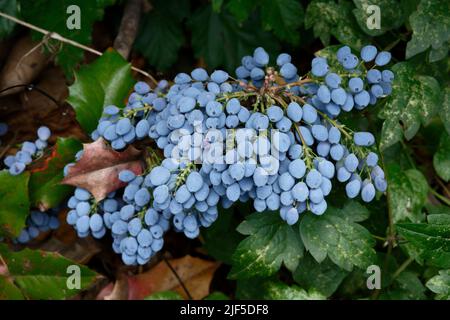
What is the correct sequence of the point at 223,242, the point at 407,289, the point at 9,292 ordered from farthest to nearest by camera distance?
the point at 223,242
the point at 407,289
the point at 9,292

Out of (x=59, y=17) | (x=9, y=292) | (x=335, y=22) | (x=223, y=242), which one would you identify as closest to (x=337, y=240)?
(x=223, y=242)

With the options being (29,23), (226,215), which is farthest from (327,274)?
(29,23)

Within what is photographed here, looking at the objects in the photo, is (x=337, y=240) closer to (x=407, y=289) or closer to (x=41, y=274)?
(x=407, y=289)

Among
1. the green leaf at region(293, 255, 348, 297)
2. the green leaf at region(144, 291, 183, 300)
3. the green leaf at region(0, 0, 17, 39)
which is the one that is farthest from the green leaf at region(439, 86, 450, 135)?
the green leaf at region(0, 0, 17, 39)

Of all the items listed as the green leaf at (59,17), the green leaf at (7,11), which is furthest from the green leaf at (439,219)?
the green leaf at (7,11)

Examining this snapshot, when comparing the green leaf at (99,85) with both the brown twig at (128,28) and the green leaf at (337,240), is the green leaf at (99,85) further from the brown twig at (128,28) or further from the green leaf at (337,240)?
the green leaf at (337,240)

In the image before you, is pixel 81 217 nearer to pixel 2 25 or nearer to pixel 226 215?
pixel 226 215
